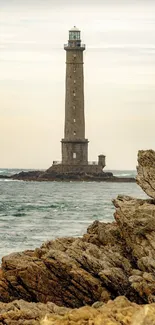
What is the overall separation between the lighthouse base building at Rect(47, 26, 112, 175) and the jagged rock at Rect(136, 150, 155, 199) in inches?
3512

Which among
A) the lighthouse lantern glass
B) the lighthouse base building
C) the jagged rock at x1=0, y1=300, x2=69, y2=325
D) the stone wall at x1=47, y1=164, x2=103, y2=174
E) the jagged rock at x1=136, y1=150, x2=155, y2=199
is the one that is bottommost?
the jagged rock at x1=0, y1=300, x2=69, y2=325

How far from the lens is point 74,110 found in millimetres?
111438

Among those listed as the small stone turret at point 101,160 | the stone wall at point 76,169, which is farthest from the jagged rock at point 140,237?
the small stone turret at point 101,160

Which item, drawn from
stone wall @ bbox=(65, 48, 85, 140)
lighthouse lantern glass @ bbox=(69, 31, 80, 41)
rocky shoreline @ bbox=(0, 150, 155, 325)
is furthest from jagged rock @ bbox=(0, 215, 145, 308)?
lighthouse lantern glass @ bbox=(69, 31, 80, 41)

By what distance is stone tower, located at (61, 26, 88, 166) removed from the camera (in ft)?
366

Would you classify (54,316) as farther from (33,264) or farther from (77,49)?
(77,49)

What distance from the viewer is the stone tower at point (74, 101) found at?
366 ft

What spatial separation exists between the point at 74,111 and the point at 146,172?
8994cm

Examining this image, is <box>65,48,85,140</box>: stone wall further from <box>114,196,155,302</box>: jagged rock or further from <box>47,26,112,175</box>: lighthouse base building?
<box>114,196,155,302</box>: jagged rock

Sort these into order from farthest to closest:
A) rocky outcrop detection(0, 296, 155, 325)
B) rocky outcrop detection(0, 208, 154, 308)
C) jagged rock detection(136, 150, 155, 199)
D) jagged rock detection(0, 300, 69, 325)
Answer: jagged rock detection(136, 150, 155, 199)
rocky outcrop detection(0, 208, 154, 308)
jagged rock detection(0, 300, 69, 325)
rocky outcrop detection(0, 296, 155, 325)

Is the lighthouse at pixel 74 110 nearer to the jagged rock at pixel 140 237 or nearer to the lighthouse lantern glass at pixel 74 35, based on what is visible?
the lighthouse lantern glass at pixel 74 35

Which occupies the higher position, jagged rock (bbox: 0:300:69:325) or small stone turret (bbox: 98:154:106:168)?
small stone turret (bbox: 98:154:106:168)

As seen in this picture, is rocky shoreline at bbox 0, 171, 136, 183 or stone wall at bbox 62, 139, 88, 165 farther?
rocky shoreline at bbox 0, 171, 136, 183

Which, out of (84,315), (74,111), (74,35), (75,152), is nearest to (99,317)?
(84,315)
